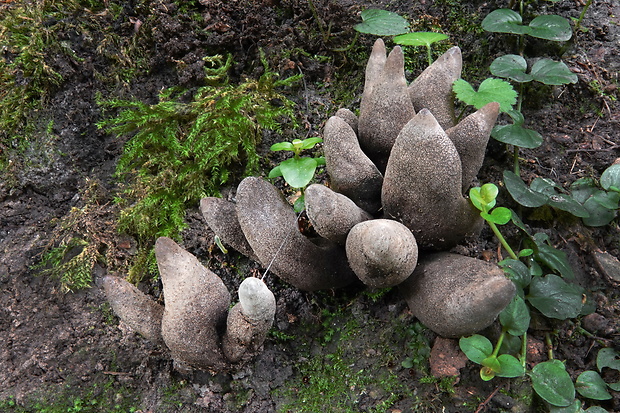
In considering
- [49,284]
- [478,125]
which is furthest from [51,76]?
[478,125]

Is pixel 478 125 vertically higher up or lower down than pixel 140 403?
higher up

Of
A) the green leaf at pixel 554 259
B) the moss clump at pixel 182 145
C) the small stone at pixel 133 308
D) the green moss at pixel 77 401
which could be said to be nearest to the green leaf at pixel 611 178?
the green leaf at pixel 554 259

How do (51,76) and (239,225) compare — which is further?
(51,76)

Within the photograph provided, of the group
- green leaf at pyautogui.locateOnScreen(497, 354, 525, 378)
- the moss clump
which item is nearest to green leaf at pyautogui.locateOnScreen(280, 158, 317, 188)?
the moss clump

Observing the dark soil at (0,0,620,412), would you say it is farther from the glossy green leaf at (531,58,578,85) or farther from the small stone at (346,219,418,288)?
the small stone at (346,219,418,288)

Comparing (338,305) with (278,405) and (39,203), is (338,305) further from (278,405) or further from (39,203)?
(39,203)

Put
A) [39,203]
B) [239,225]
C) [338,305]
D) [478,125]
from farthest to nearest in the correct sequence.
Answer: [39,203] → [338,305] → [239,225] → [478,125]
